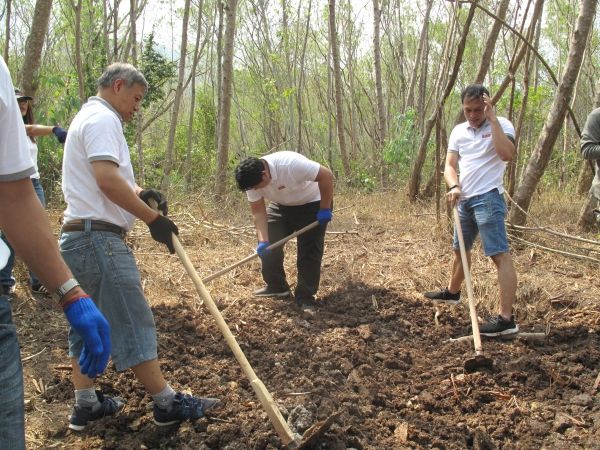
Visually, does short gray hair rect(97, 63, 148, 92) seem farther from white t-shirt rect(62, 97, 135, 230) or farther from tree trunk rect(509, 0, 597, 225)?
tree trunk rect(509, 0, 597, 225)

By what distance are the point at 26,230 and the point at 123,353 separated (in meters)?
1.04

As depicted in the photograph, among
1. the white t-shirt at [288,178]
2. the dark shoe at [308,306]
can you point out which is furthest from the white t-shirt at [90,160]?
the dark shoe at [308,306]

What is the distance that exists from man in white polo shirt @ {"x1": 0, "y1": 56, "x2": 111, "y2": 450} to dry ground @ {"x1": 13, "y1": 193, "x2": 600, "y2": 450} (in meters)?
1.10

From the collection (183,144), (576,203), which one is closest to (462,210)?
(576,203)

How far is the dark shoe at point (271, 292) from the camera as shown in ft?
15.1

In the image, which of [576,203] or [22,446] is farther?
[576,203]

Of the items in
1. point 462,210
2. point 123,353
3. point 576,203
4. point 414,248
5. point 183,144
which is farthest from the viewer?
point 183,144

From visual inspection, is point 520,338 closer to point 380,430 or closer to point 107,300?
point 380,430

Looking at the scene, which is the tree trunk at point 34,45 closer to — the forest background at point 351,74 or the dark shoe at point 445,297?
the forest background at point 351,74

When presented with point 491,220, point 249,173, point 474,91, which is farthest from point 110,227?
point 474,91

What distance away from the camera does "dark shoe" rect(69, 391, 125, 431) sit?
99.7 inches

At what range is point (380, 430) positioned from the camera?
8.45ft

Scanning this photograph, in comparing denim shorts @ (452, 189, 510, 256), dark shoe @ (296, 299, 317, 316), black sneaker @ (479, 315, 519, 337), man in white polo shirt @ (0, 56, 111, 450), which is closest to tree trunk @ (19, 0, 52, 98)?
dark shoe @ (296, 299, 317, 316)

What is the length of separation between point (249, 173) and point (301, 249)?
0.99 metres
